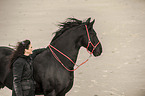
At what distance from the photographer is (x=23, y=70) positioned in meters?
4.74

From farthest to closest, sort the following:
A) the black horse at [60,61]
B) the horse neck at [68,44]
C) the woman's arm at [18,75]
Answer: the horse neck at [68,44] → the black horse at [60,61] → the woman's arm at [18,75]

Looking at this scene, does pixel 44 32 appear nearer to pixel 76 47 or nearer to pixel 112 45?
pixel 112 45

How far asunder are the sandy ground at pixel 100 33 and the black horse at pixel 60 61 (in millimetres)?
3064

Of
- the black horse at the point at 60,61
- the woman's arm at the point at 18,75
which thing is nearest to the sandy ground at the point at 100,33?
the black horse at the point at 60,61

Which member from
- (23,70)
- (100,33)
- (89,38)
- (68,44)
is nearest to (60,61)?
(68,44)

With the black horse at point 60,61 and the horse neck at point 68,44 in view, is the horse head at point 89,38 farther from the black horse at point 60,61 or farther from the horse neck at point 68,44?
the horse neck at point 68,44

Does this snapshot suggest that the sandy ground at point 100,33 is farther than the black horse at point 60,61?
Yes

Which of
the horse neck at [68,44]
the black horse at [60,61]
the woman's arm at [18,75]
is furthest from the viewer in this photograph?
the horse neck at [68,44]

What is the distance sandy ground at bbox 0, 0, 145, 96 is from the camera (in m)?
9.30

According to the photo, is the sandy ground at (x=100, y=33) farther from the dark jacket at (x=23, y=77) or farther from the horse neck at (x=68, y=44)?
the dark jacket at (x=23, y=77)

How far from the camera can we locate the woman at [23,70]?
4.59 metres

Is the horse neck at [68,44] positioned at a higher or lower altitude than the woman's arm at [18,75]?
higher

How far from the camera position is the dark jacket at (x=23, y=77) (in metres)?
4.59

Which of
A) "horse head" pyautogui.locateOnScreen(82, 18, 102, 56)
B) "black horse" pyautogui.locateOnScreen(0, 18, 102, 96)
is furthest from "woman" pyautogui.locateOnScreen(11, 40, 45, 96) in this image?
"horse head" pyautogui.locateOnScreen(82, 18, 102, 56)
